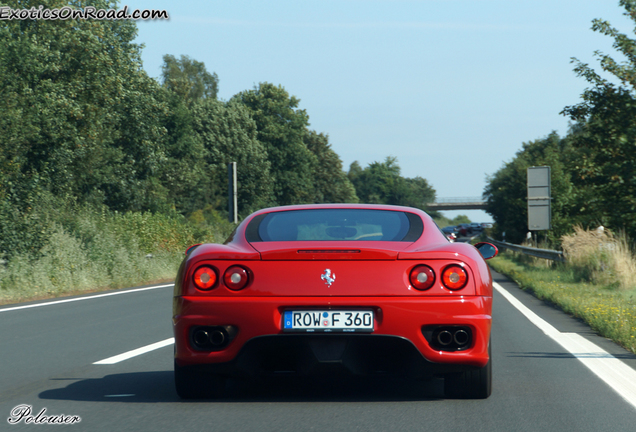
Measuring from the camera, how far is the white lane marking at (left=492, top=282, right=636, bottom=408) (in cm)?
600

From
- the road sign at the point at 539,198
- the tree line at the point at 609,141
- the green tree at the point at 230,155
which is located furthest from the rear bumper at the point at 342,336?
the green tree at the point at 230,155

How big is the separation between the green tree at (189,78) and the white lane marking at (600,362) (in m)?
62.9

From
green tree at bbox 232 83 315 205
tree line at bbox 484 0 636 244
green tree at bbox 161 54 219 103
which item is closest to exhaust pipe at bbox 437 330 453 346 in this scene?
tree line at bbox 484 0 636 244

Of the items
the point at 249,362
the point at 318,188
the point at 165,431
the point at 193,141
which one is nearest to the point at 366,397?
the point at 249,362

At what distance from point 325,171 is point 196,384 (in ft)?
284

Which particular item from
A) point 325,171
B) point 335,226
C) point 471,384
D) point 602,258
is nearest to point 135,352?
point 335,226

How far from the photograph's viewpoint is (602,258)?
60.0 feet

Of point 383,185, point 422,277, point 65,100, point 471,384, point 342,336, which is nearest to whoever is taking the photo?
point 342,336

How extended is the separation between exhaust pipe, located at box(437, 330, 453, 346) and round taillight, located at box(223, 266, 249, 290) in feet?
4.13

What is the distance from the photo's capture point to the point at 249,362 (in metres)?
5.16

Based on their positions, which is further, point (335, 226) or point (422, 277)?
point (335, 226)

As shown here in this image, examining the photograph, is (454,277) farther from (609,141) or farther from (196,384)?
(609,141)

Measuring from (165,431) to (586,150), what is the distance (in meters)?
20.4

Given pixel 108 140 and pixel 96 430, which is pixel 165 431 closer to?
pixel 96 430
